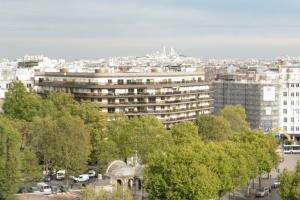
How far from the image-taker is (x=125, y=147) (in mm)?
78938

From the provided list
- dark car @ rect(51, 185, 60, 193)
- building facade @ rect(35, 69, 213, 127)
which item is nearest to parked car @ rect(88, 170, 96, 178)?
dark car @ rect(51, 185, 60, 193)

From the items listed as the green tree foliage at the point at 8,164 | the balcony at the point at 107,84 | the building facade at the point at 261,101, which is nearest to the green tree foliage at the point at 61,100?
the balcony at the point at 107,84

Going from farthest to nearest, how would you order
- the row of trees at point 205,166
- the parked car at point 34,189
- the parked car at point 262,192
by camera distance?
the parked car at point 262,192
the parked car at point 34,189
the row of trees at point 205,166

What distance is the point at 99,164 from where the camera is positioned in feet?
254

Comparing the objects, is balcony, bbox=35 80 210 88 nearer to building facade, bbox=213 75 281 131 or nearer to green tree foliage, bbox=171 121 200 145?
green tree foliage, bbox=171 121 200 145

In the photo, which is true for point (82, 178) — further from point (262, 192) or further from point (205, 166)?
point (205, 166)

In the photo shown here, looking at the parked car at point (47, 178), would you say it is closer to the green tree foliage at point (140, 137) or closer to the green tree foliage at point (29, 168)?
the green tree foliage at point (29, 168)

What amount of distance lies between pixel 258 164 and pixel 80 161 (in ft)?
64.3

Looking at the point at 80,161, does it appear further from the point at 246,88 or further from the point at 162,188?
the point at 246,88

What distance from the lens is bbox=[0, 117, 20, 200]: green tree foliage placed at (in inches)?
2331

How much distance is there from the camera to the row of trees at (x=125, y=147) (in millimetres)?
58156

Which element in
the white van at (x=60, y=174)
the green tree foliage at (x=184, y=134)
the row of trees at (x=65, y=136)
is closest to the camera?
the row of trees at (x=65, y=136)

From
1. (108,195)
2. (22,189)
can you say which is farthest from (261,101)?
(108,195)

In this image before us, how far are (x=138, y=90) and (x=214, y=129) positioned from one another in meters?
13.2
